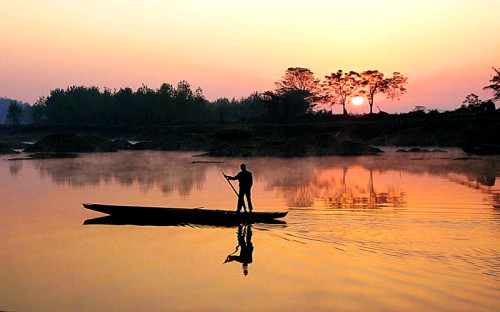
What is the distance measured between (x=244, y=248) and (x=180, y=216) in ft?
17.3

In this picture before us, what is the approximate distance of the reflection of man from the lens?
18291 mm

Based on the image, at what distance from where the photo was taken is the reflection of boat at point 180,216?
78.7ft

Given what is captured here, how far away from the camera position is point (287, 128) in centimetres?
11769

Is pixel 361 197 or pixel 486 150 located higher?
pixel 486 150

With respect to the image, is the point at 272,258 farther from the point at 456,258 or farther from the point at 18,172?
the point at 18,172

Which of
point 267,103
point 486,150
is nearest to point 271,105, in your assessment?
point 267,103

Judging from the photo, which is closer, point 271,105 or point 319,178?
point 319,178

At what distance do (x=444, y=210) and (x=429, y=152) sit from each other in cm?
6160

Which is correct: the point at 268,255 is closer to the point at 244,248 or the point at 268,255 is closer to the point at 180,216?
the point at 244,248

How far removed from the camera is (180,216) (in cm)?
2452

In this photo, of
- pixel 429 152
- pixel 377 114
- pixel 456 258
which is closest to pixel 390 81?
pixel 377 114

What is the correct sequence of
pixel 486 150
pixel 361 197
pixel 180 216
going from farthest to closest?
pixel 486 150
pixel 361 197
pixel 180 216

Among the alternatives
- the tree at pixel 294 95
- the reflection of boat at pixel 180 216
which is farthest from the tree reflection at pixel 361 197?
the tree at pixel 294 95

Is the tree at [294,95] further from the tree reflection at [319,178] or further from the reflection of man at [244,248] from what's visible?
the reflection of man at [244,248]
